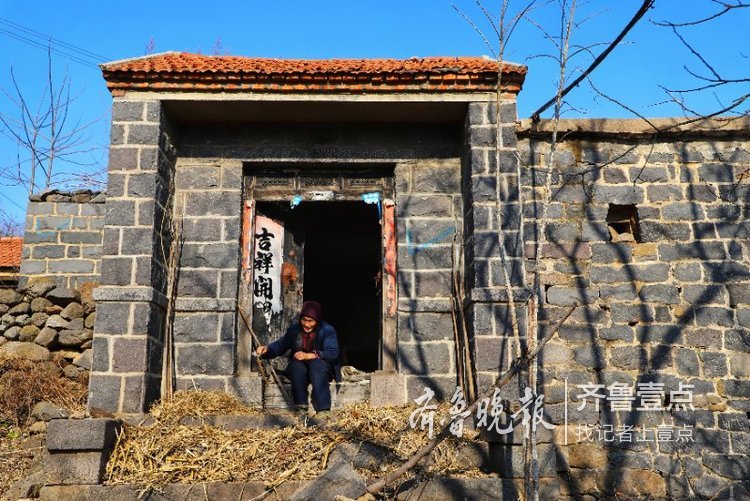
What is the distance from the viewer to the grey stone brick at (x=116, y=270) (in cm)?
680

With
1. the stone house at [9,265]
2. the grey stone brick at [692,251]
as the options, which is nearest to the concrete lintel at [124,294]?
the stone house at [9,265]

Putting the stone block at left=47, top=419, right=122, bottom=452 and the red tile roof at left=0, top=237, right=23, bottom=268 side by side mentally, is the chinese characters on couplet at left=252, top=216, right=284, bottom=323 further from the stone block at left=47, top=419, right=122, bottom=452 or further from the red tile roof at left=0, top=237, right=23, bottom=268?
the red tile roof at left=0, top=237, right=23, bottom=268

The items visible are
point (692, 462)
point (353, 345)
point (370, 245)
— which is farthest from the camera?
point (353, 345)

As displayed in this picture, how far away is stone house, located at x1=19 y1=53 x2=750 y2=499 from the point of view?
6734 millimetres

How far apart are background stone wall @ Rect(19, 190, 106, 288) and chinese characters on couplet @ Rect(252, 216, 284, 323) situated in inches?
87.4

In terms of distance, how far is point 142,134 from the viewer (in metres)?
7.19

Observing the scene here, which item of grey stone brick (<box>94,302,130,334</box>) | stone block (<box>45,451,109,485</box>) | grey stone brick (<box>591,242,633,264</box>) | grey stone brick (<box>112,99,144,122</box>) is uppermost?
grey stone brick (<box>112,99,144,122</box>)

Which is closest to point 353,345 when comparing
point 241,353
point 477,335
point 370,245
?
point 370,245

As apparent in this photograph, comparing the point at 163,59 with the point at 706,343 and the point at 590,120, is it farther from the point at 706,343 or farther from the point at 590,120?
the point at 706,343

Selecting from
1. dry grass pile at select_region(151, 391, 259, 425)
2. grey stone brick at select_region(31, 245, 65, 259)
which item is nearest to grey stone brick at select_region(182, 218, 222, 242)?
dry grass pile at select_region(151, 391, 259, 425)

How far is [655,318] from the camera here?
23.1 ft

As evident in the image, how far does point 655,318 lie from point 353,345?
6835mm

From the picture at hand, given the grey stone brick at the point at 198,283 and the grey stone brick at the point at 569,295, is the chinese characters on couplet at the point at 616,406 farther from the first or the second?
the grey stone brick at the point at 198,283

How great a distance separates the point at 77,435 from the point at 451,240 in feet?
12.9
